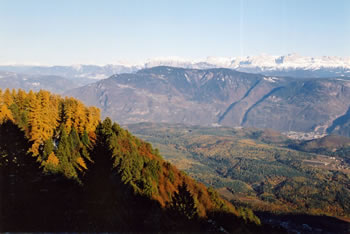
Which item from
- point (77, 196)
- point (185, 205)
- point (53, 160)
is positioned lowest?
point (185, 205)

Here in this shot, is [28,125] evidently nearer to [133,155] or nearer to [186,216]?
[133,155]

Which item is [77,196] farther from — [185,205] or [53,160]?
[53,160]

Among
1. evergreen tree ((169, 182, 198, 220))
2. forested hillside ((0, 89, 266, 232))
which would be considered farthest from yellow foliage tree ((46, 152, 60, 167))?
evergreen tree ((169, 182, 198, 220))

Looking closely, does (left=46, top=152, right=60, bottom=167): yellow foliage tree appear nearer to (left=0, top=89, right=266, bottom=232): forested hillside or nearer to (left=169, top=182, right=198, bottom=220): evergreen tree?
(left=0, top=89, right=266, bottom=232): forested hillside

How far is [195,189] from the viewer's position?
132750 millimetres

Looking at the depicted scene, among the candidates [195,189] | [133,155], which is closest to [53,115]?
[133,155]

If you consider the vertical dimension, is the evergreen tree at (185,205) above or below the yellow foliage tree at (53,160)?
below

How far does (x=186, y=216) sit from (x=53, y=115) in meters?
61.0

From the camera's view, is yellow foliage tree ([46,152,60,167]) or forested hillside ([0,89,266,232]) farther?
yellow foliage tree ([46,152,60,167])

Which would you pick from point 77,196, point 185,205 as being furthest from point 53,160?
Result: point 185,205

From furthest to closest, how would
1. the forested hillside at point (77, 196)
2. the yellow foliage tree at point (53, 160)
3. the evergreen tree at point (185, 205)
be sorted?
the yellow foliage tree at point (53, 160), the evergreen tree at point (185, 205), the forested hillside at point (77, 196)

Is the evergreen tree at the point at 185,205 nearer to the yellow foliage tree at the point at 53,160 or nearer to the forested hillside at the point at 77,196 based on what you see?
the forested hillside at the point at 77,196

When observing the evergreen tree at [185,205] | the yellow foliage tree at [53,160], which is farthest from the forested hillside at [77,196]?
the yellow foliage tree at [53,160]

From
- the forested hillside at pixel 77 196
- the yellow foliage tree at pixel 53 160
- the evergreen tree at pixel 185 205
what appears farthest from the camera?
the yellow foliage tree at pixel 53 160
